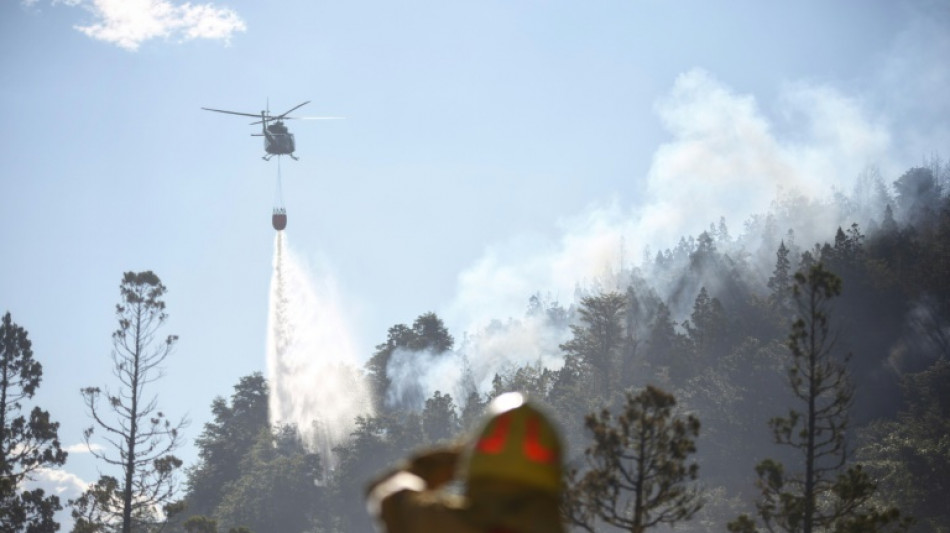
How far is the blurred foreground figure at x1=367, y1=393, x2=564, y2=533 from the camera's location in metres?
2.62

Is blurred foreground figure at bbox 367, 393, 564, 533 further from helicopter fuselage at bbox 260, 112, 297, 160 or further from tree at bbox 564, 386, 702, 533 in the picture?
helicopter fuselage at bbox 260, 112, 297, 160

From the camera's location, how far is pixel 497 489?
8.73ft

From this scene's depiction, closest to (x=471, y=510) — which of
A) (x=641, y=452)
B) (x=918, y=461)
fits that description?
(x=641, y=452)

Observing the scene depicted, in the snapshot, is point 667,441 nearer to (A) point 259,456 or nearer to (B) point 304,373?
(A) point 259,456

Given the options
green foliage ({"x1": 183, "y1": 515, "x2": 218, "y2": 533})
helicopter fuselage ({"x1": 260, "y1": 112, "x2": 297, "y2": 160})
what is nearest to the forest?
green foliage ({"x1": 183, "y1": 515, "x2": 218, "y2": 533})

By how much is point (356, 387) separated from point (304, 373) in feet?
24.1

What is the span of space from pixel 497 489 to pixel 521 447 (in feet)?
0.41

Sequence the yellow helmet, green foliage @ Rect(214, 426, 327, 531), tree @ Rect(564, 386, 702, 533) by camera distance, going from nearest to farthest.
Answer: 1. the yellow helmet
2. tree @ Rect(564, 386, 702, 533)
3. green foliage @ Rect(214, 426, 327, 531)

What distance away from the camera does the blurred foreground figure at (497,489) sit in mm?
2623

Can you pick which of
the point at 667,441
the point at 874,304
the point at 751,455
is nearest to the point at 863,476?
the point at 667,441

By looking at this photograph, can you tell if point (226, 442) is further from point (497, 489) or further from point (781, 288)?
point (497, 489)

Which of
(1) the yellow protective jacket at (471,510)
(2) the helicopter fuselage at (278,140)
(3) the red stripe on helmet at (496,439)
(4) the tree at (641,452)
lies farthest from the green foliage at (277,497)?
(3) the red stripe on helmet at (496,439)

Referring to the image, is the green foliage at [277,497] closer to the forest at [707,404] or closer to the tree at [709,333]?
the forest at [707,404]

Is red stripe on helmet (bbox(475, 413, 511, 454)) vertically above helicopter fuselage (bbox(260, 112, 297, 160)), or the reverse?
helicopter fuselage (bbox(260, 112, 297, 160))
